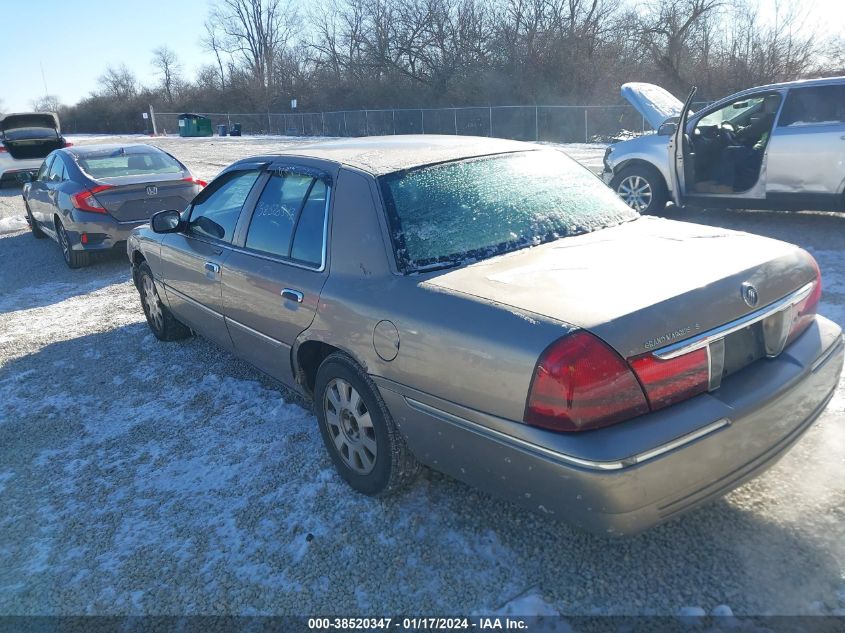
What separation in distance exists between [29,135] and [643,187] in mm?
16729

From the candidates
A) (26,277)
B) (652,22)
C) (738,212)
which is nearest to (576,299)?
(738,212)

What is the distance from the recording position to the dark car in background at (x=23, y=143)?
17.5m

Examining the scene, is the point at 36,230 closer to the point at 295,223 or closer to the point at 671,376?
the point at 295,223

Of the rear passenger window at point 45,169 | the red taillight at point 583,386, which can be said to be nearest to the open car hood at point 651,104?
the red taillight at point 583,386

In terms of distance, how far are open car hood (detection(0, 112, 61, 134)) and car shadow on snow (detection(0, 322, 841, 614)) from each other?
17.5 m

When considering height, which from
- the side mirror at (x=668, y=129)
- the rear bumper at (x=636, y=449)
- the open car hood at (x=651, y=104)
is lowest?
the rear bumper at (x=636, y=449)

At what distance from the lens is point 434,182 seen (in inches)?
129

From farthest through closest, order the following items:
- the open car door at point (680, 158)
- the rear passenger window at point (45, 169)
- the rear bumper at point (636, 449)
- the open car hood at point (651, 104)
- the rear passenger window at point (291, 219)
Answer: the rear passenger window at point (45, 169) → the open car hood at point (651, 104) → the open car door at point (680, 158) → the rear passenger window at point (291, 219) → the rear bumper at point (636, 449)

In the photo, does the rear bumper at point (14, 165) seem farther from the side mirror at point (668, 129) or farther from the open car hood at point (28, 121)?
the side mirror at point (668, 129)

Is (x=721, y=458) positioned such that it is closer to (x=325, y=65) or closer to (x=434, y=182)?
(x=434, y=182)

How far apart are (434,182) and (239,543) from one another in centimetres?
195

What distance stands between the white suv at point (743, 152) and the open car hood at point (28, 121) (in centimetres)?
1669

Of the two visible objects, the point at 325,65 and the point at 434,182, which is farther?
the point at 325,65

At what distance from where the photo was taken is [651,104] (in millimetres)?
8984
